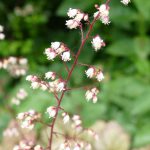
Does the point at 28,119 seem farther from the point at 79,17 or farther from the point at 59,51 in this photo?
the point at 79,17

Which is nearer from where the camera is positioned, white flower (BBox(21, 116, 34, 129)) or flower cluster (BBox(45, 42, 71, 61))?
flower cluster (BBox(45, 42, 71, 61))

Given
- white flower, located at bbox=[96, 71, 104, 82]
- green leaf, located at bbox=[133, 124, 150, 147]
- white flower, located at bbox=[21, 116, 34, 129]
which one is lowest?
white flower, located at bbox=[96, 71, 104, 82]

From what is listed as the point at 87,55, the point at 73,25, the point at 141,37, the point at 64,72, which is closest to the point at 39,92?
the point at 64,72

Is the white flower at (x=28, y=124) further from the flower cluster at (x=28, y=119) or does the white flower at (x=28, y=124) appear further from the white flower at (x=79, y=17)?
the white flower at (x=79, y=17)

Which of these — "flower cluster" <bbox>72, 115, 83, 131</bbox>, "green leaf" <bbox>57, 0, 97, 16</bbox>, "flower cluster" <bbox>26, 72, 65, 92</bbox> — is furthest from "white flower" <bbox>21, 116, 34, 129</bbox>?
"green leaf" <bbox>57, 0, 97, 16</bbox>

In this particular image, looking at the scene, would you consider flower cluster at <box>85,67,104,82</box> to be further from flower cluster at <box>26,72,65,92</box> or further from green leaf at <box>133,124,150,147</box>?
green leaf at <box>133,124,150,147</box>

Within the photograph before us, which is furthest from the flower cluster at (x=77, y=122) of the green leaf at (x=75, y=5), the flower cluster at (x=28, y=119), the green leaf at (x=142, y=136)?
the green leaf at (x=75, y=5)

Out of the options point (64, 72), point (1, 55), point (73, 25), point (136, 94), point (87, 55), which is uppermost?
point (1, 55)

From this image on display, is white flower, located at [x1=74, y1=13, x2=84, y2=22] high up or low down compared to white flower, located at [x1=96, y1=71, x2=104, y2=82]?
up

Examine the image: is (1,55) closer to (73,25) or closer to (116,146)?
(116,146)
